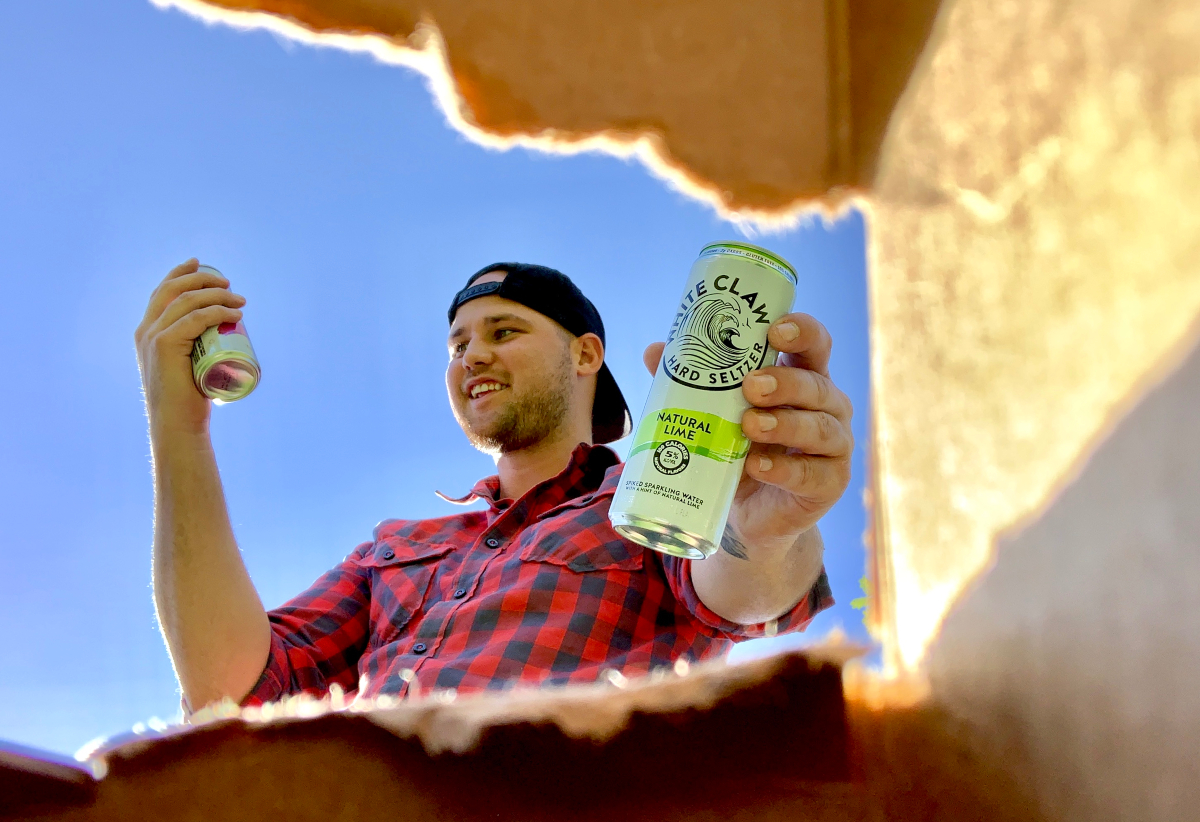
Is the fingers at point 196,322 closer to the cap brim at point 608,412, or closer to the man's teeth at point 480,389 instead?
the man's teeth at point 480,389

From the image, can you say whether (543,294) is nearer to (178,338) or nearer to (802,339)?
(178,338)

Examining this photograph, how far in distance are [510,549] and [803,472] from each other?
17.0 inches

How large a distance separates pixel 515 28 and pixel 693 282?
1.13 feet

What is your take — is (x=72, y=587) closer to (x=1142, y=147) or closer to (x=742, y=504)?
(x=742, y=504)

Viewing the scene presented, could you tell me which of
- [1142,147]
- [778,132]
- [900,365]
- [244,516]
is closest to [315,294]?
[244,516]

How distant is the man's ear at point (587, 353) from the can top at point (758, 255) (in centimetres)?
57

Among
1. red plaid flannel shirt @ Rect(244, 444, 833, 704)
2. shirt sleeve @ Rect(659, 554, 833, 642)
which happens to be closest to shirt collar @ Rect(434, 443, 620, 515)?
red plaid flannel shirt @ Rect(244, 444, 833, 704)

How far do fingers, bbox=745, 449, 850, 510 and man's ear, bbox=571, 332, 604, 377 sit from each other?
0.59 metres

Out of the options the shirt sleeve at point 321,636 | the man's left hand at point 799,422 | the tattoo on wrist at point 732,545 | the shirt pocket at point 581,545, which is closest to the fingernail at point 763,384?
the man's left hand at point 799,422

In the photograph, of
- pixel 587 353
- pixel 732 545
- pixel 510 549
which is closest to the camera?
pixel 732 545

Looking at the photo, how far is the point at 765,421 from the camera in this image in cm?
52

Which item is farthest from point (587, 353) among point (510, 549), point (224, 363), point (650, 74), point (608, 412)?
point (224, 363)

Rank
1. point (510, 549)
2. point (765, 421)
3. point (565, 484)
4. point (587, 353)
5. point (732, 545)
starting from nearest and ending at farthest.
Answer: point (765, 421) < point (732, 545) < point (510, 549) < point (565, 484) < point (587, 353)

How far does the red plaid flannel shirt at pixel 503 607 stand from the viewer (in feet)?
2.47
